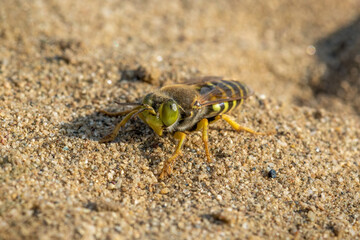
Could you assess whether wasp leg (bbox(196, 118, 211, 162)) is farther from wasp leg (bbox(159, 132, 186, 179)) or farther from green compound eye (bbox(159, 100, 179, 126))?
green compound eye (bbox(159, 100, 179, 126))

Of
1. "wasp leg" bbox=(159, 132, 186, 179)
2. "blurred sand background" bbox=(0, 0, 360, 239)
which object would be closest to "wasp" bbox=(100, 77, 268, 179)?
"wasp leg" bbox=(159, 132, 186, 179)

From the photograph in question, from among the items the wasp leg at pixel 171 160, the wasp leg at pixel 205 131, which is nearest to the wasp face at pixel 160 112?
the wasp leg at pixel 171 160

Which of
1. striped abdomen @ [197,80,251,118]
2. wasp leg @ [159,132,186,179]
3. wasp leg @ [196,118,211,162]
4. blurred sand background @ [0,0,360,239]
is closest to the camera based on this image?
blurred sand background @ [0,0,360,239]

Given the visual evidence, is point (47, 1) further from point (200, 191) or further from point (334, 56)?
point (334, 56)

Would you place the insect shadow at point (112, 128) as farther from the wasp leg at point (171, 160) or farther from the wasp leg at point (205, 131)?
the wasp leg at point (205, 131)

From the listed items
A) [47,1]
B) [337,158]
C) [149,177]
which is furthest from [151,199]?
[47,1]

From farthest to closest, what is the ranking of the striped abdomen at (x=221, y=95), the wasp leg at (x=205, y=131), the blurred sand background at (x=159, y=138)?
the striped abdomen at (x=221, y=95) → the wasp leg at (x=205, y=131) → the blurred sand background at (x=159, y=138)
